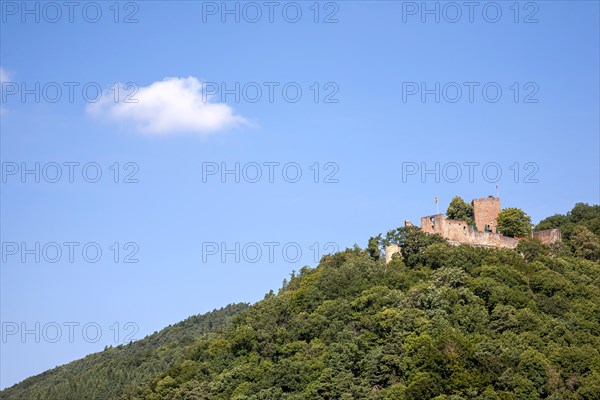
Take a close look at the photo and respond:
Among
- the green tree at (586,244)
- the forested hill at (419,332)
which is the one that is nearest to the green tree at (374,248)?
the forested hill at (419,332)

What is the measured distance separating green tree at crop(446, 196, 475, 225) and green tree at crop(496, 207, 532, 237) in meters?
2.15

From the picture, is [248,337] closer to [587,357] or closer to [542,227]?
[587,357]

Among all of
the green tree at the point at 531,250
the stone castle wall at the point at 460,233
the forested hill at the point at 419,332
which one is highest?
the stone castle wall at the point at 460,233

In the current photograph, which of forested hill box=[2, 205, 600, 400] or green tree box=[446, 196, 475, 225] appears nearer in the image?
forested hill box=[2, 205, 600, 400]

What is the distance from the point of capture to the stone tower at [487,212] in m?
72.4

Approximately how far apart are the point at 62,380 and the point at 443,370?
71.2 metres

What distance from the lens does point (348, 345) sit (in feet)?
186

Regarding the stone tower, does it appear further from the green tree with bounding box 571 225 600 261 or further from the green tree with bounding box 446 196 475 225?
the green tree with bounding box 571 225 600 261

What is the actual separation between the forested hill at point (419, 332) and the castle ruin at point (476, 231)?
1.34m

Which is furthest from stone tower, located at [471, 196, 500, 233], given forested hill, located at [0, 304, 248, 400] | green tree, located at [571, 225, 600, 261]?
forested hill, located at [0, 304, 248, 400]

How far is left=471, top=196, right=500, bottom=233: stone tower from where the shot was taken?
72375mm

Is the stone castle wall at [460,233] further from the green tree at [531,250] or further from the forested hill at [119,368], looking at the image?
the forested hill at [119,368]

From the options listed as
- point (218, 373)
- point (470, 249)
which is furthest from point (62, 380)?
point (470, 249)

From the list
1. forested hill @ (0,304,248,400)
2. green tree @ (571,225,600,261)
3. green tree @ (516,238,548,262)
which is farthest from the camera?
forested hill @ (0,304,248,400)
